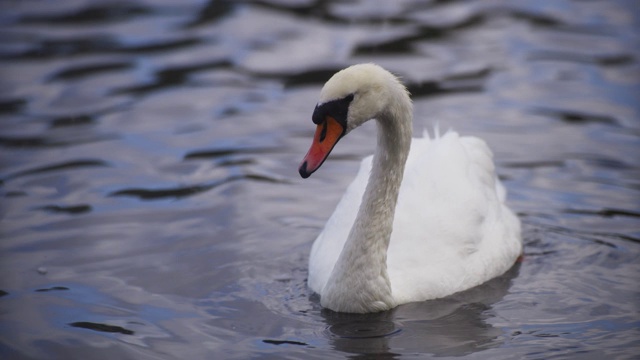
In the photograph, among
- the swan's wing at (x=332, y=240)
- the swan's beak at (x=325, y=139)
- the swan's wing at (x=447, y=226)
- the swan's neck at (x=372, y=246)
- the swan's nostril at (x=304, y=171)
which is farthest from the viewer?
the swan's wing at (x=332, y=240)

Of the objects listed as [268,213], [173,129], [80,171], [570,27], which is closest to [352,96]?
[268,213]

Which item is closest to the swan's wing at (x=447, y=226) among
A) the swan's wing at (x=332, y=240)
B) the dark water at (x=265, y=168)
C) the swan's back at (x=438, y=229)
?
the swan's back at (x=438, y=229)

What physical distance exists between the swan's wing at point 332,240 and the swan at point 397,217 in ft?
0.04

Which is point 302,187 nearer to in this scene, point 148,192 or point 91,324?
point 148,192

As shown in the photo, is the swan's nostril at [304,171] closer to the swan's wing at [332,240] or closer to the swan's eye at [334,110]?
the swan's eye at [334,110]

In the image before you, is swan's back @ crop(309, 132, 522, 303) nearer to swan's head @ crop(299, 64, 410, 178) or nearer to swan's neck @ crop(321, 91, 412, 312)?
swan's neck @ crop(321, 91, 412, 312)

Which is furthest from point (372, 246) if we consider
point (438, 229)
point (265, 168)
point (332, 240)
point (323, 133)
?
point (265, 168)

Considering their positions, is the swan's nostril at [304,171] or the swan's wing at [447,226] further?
the swan's wing at [447,226]

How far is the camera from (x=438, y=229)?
28.8 ft

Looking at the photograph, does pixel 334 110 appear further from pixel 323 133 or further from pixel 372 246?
pixel 372 246

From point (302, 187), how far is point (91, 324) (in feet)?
12.5

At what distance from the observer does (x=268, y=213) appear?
1077 centimetres

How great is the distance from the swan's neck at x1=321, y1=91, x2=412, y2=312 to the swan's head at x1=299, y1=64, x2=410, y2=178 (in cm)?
49

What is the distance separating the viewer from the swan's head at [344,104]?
743cm
